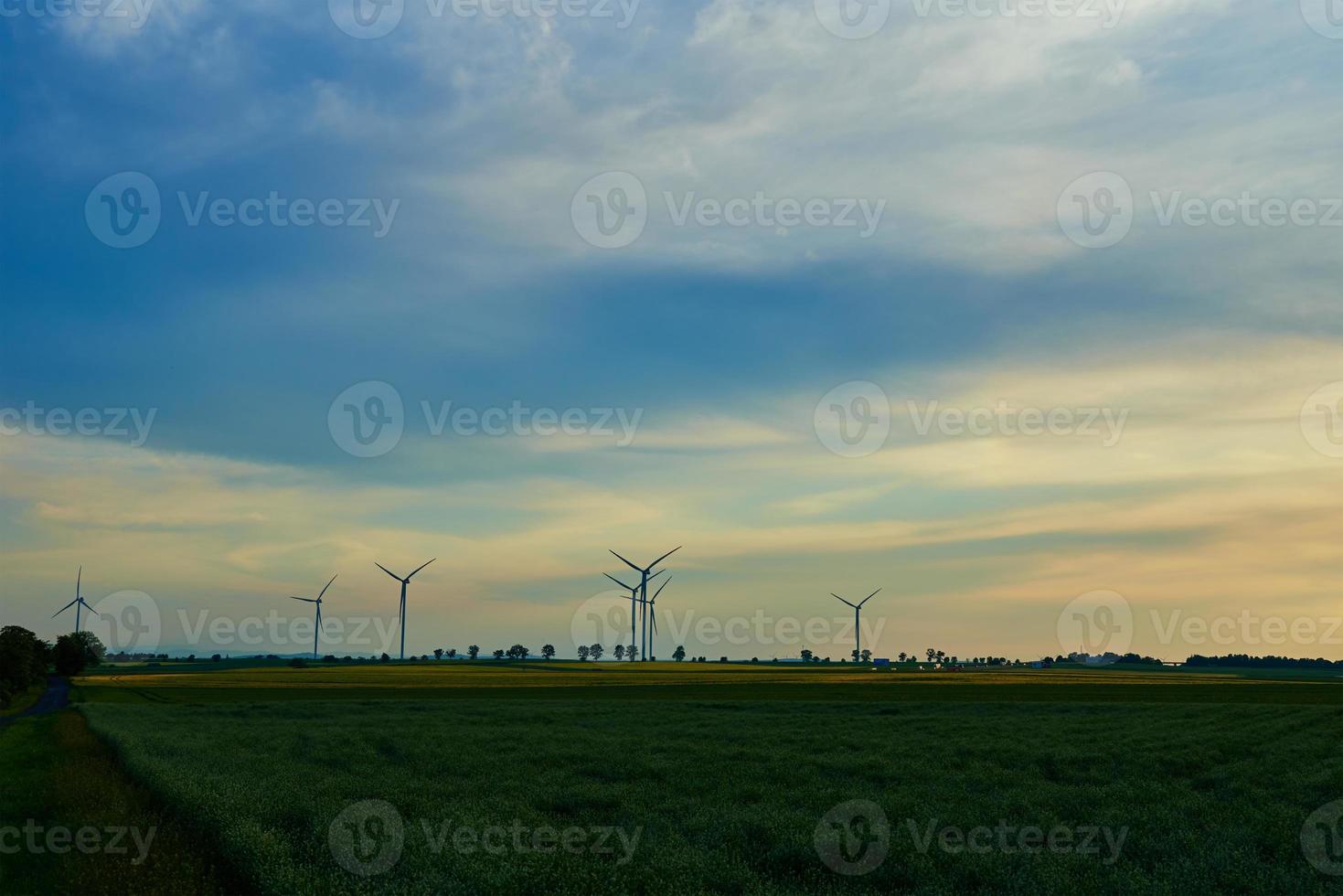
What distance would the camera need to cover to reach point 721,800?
31344 millimetres

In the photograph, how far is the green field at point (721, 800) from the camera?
21.5 m

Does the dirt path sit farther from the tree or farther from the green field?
the green field

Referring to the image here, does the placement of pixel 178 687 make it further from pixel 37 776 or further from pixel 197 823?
pixel 197 823

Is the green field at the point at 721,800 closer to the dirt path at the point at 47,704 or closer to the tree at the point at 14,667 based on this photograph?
the dirt path at the point at 47,704

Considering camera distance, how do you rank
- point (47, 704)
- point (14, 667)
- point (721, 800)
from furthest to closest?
1. point (14, 667)
2. point (47, 704)
3. point (721, 800)

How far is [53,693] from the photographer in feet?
444

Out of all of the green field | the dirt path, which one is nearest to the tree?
the dirt path

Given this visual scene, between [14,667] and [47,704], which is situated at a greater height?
[14,667]

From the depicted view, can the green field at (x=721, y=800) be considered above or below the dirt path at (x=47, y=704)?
above

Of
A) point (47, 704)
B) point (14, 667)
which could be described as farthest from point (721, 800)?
point (14, 667)

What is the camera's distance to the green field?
21.5 metres

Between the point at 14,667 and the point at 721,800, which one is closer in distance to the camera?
the point at 721,800

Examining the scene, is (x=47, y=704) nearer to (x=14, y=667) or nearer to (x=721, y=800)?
(x=14, y=667)

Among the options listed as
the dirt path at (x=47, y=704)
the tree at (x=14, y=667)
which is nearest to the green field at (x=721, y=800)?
the dirt path at (x=47, y=704)
